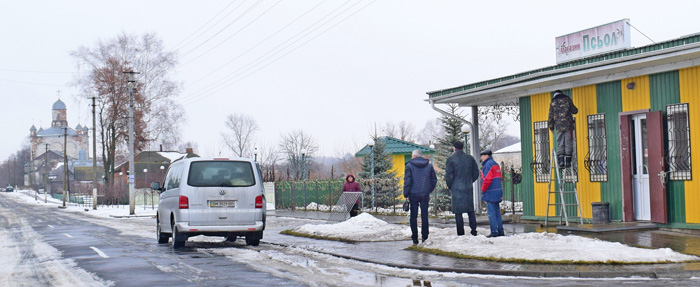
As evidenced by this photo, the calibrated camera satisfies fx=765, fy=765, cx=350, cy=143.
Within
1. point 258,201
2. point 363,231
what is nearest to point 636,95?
point 363,231

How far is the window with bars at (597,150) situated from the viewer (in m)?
15.5

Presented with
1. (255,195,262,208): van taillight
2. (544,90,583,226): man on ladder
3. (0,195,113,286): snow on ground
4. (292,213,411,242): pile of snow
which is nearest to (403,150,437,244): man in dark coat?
(292,213,411,242): pile of snow

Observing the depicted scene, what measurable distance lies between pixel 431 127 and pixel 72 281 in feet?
343

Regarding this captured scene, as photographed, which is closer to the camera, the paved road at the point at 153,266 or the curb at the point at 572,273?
the curb at the point at 572,273

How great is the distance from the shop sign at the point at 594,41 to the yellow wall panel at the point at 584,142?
3.32 feet

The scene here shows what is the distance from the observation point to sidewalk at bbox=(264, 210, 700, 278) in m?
9.07

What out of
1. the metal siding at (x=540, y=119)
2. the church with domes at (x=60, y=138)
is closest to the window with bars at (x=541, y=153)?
the metal siding at (x=540, y=119)

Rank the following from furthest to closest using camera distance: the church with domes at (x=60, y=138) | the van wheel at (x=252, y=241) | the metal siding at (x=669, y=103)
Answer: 1. the church with domes at (x=60, y=138)
2. the van wheel at (x=252, y=241)
3. the metal siding at (x=669, y=103)

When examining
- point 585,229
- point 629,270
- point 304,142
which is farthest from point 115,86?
point 629,270

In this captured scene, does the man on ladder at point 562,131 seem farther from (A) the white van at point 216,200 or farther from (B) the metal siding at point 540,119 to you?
(A) the white van at point 216,200

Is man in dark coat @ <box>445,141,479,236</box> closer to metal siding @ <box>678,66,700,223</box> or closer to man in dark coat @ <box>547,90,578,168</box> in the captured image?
man in dark coat @ <box>547,90,578,168</box>

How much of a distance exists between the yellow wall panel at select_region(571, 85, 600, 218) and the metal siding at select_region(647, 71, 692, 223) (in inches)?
64.4

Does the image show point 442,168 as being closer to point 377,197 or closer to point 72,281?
point 377,197

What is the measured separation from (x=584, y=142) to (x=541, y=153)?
4.89ft
